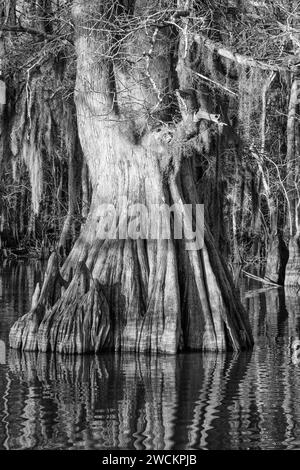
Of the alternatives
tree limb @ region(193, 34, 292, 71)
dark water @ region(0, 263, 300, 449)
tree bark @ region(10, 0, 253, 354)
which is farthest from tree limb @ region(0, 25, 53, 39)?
dark water @ region(0, 263, 300, 449)

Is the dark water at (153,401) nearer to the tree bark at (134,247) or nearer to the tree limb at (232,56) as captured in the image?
the tree bark at (134,247)

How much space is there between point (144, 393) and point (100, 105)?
4803mm

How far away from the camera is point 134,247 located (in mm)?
12922

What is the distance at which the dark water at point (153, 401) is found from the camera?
8016mm

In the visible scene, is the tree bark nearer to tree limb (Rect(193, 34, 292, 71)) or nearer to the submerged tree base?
the submerged tree base

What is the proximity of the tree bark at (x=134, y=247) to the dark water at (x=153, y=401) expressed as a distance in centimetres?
37

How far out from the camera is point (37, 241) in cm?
3456

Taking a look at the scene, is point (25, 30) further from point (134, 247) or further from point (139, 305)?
point (139, 305)

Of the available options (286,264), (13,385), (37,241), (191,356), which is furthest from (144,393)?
(37,241)

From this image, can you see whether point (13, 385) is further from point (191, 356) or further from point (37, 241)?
point (37, 241)

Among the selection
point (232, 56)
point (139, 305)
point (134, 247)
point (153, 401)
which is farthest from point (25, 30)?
point (153, 401)

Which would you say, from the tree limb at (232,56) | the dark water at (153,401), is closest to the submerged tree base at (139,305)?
the dark water at (153,401)

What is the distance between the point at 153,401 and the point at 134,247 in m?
3.66

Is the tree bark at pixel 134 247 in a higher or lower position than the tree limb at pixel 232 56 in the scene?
lower
